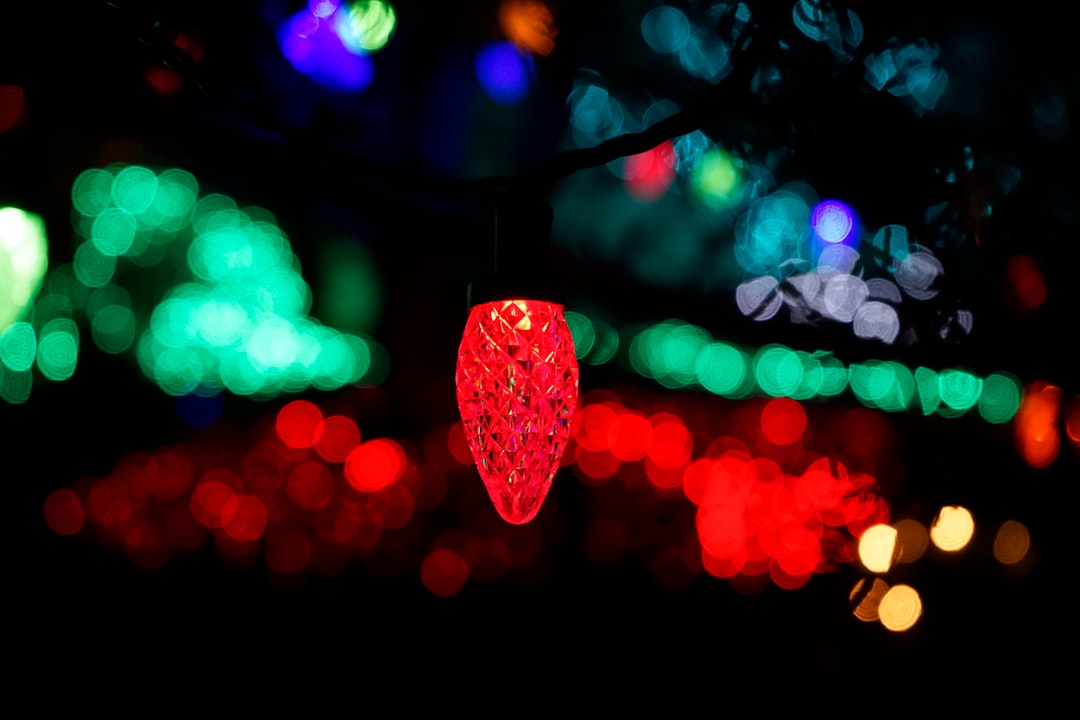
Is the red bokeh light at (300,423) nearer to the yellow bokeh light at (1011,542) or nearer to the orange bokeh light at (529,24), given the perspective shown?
the yellow bokeh light at (1011,542)

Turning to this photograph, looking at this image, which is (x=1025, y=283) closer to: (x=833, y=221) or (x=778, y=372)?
(x=833, y=221)

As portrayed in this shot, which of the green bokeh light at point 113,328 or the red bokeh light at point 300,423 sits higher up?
the green bokeh light at point 113,328

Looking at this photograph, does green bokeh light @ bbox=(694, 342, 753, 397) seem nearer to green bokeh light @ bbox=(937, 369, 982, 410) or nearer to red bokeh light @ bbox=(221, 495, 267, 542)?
red bokeh light @ bbox=(221, 495, 267, 542)

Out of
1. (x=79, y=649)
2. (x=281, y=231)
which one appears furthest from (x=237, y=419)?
(x=79, y=649)

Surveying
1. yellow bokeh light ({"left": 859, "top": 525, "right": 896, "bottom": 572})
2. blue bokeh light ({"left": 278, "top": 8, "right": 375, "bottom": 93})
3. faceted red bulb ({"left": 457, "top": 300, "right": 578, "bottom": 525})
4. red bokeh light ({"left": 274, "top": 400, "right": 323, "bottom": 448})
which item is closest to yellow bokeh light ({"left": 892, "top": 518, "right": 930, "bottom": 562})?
yellow bokeh light ({"left": 859, "top": 525, "right": 896, "bottom": 572})

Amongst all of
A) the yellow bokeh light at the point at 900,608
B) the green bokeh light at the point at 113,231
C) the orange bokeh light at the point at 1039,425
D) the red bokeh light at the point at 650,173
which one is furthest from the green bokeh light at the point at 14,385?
the orange bokeh light at the point at 1039,425

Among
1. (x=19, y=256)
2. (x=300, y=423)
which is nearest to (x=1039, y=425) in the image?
(x=19, y=256)
